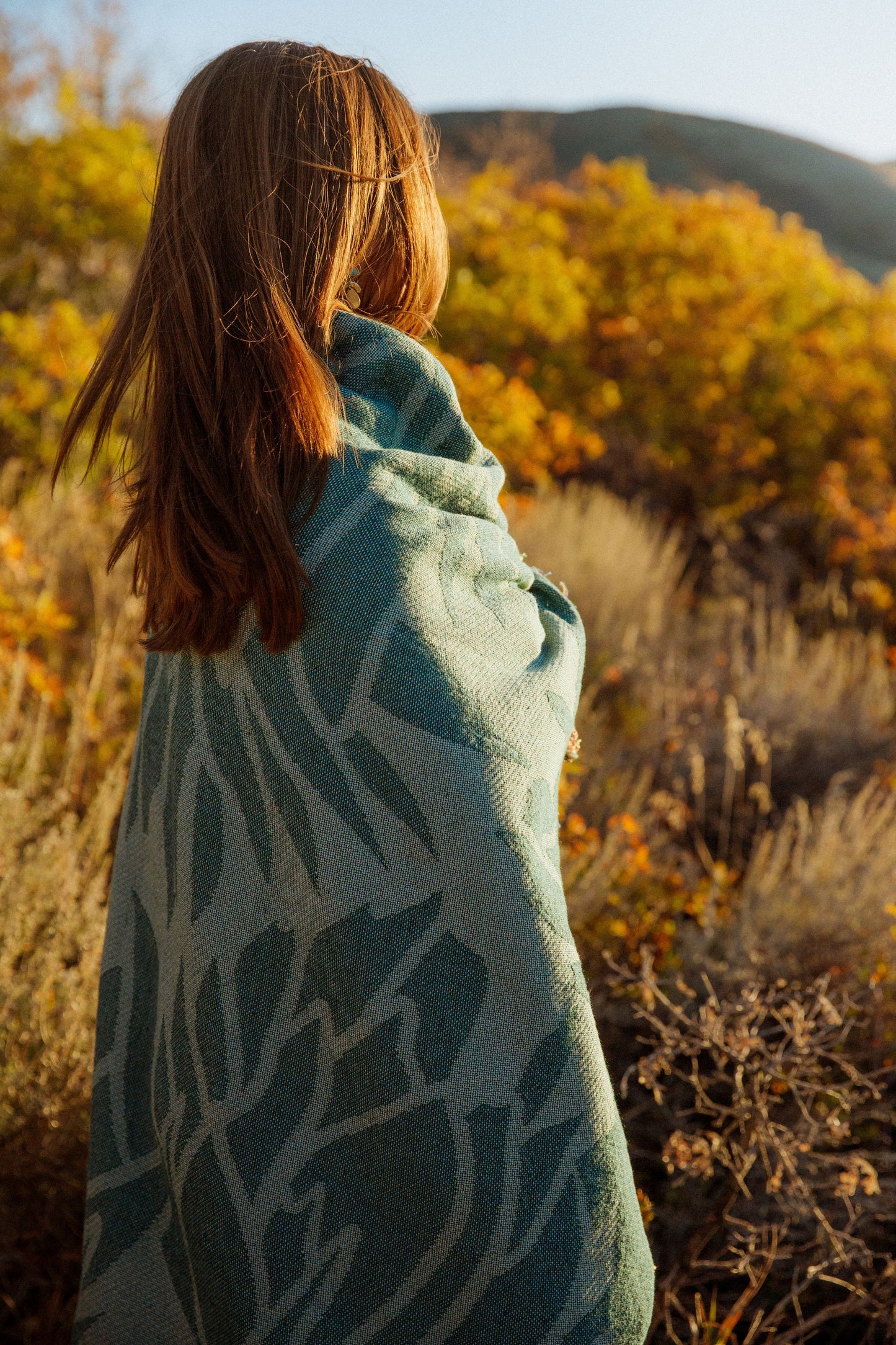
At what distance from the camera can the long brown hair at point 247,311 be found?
1.12 m

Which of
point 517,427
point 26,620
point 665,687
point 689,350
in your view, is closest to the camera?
point 26,620

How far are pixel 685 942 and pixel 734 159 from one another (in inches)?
1542

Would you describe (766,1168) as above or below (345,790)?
below

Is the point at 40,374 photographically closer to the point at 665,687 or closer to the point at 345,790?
the point at 665,687

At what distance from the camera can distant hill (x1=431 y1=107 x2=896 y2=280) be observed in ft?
103

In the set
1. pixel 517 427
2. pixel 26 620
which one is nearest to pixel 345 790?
pixel 26 620

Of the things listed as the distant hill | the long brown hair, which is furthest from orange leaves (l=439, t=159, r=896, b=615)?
the distant hill

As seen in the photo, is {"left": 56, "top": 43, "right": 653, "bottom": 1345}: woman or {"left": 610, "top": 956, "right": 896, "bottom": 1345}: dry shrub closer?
{"left": 56, "top": 43, "right": 653, "bottom": 1345}: woman

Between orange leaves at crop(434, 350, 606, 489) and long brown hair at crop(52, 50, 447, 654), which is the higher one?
long brown hair at crop(52, 50, 447, 654)

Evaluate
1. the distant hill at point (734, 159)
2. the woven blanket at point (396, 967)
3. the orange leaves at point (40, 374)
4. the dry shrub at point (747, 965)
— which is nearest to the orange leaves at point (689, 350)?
the dry shrub at point (747, 965)

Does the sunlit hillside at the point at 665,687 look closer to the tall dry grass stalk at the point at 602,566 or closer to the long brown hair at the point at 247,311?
the tall dry grass stalk at the point at 602,566

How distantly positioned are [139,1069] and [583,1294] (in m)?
0.74

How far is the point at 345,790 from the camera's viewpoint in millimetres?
1114

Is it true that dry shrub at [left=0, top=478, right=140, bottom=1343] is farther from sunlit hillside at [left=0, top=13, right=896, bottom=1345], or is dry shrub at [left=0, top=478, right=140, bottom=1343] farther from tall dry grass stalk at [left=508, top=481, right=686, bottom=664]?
tall dry grass stalk at [left=508, top=481, right=686, bottom=664]
